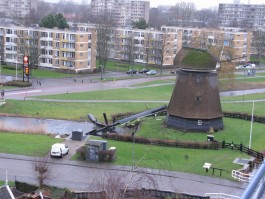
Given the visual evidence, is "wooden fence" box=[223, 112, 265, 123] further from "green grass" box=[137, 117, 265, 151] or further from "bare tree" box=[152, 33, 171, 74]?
"bare tree" box=[152, 33, 171, 74]

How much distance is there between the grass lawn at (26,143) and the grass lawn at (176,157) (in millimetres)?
6074

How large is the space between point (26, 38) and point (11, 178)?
73.0 metres

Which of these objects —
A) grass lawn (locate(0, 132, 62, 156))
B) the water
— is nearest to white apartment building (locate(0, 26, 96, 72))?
the water

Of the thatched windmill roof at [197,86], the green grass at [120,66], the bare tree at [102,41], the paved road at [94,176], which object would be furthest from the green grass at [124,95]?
the paved road at [94,176]

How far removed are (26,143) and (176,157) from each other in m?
13.7

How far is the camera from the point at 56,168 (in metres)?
34.7

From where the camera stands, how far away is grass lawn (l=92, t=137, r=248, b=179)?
3591cm

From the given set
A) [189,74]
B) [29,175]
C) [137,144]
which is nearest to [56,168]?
[29,175]

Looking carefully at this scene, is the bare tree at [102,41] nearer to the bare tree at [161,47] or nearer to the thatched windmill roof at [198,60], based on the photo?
the bare tree at [161,47]

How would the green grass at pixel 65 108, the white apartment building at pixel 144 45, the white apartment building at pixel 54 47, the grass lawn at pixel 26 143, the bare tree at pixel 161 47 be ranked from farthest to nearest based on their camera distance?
the white apartment building at pixel 144 45 → the bare tree at pixel 161 47 → the white apartment building at pixel 54 47 → the green grass at pixel 65 108 → the grass lawn at pixel 26 143

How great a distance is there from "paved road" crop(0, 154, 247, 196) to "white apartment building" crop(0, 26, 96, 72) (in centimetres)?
6273

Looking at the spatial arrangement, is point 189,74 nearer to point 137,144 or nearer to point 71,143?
point 137,144

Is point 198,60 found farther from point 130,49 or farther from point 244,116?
point 130,49

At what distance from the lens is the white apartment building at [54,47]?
9762cm
